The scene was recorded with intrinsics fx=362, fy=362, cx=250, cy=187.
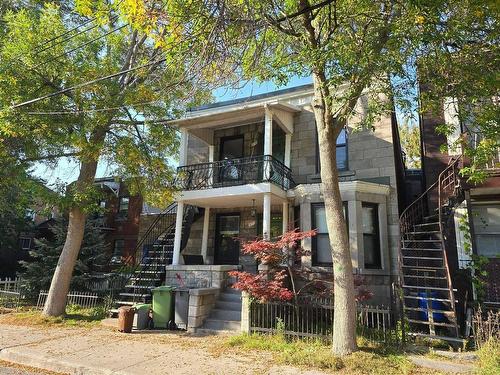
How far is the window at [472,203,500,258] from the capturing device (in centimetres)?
1134

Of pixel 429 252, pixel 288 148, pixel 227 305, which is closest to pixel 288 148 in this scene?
pixel 288 148

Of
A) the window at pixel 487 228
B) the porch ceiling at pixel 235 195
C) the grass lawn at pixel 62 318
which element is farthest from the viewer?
the porch ceiling at pixel 235 195

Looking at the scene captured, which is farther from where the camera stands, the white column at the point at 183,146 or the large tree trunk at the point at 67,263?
the white column at the point at 183,146

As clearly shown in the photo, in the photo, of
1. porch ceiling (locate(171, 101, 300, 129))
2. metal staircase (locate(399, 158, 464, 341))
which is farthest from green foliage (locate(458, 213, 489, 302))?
porch ceiling (locate(171, 101, 300, 129))

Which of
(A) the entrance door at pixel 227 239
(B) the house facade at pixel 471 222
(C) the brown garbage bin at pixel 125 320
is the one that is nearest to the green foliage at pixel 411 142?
(B) the house facade at pixel 471 222

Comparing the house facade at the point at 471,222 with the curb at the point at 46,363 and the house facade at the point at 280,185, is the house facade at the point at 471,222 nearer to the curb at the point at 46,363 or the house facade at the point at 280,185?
the house facade at the point at 280,185

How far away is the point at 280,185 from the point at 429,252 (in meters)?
5.04

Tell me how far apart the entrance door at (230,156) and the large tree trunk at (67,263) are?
4.68m

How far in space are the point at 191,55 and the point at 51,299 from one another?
28.8 ft

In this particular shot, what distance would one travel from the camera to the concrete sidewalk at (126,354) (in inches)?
249

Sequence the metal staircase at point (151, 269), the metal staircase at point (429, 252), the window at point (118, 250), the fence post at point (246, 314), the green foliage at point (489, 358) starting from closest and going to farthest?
the green foliage at point (489, 358) < the fence post at point (246, 314) < the metal staircase at point (429, 252) < the metal staircase at point (151, 269) < the window at point (118, 250)

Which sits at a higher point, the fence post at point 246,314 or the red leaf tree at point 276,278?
the red leaf tree at point 276,278

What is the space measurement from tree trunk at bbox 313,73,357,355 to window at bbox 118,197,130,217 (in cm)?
2052

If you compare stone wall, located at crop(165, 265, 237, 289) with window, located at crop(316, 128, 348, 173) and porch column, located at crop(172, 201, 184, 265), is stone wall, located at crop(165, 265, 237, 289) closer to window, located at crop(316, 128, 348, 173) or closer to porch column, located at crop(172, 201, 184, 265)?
porch column, located at crop(172, 201, 184, 265)
